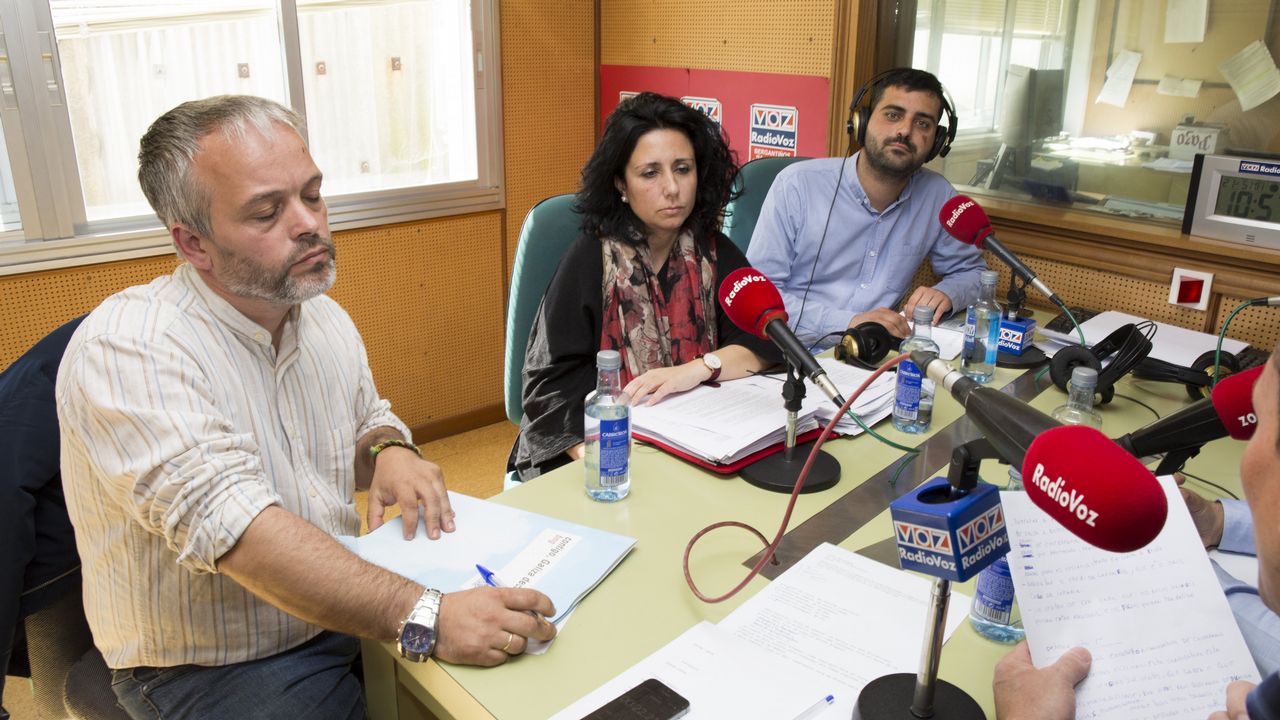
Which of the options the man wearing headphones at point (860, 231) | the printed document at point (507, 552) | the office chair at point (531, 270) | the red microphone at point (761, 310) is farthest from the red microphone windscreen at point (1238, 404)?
the man wearing headphones at point (860, 231)

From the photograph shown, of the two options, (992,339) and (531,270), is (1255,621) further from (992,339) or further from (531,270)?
(531,270)

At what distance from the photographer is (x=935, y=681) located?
92cm

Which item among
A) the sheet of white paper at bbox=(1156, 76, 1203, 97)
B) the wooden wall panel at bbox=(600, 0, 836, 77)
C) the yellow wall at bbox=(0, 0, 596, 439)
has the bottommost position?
the yellow wall at bbox=(0, 0, 596, 439)

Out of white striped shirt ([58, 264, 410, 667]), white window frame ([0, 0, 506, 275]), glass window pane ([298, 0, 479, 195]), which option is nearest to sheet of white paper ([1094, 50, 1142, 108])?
glass window pane ([298, 0, 479, 195])

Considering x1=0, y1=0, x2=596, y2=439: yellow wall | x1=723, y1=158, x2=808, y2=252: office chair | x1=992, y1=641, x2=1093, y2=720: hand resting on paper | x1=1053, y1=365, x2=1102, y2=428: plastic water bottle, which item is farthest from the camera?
x1=0, y1=0, x2=596, y2=439: yellow wall

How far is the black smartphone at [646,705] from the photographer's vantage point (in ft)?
3.09

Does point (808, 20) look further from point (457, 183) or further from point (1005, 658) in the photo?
point (1005, 658)

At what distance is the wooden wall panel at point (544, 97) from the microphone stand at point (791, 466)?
7.65 ft

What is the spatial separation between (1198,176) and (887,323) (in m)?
0.92

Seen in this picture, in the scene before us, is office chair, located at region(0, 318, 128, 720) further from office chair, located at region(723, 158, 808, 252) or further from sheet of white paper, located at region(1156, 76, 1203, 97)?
sheet of white paper, located at region(1156, 76, 1203, 97)

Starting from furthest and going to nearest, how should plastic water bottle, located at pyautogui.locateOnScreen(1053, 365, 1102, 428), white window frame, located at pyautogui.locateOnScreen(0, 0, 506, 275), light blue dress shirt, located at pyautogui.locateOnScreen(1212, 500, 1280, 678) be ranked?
white window frame, located at pyautogui.locateOnScreen(0, 0, 506, 275)
plastic water bottle, located at pyautogui.locateOnScreen(1053, 365, 1102, 428)
light blue dress shirt, located at pyautogui.locateOnScreen(1212, 500, 1280, 678)

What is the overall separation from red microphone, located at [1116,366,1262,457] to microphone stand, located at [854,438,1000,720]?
366 millimetres

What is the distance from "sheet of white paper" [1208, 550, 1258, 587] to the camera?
4.02ft

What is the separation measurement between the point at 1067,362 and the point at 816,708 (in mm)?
1271
